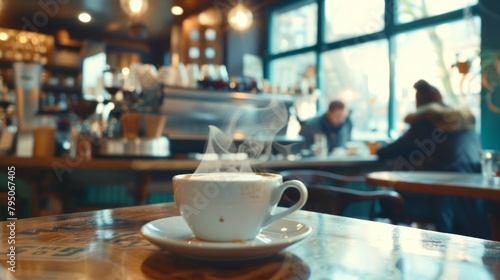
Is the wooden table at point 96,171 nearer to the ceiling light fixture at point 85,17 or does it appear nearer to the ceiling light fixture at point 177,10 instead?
the ceiling light fixture at point 177,10

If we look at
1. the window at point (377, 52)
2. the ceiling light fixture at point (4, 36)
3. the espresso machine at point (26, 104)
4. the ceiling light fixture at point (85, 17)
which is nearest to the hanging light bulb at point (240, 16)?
the window at point (377, 52)

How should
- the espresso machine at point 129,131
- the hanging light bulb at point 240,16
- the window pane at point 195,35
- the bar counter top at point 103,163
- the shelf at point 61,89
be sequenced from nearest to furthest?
1. the bar counter top at point 103,163
2. the espresso machine at point 129,131
3. the hanging light bulb at point 240,16
4. the window pane at point 195,35
5. the shelf at point 61,89

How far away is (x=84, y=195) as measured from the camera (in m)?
2.68

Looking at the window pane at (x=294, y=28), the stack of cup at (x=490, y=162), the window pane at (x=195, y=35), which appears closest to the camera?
the stack of cup at (x=490, y=162)

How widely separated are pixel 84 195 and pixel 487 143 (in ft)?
11.7

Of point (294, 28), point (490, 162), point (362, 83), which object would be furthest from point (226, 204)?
point (294, 28)

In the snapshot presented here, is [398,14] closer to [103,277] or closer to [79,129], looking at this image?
[79,129]

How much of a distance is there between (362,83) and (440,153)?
278 cm

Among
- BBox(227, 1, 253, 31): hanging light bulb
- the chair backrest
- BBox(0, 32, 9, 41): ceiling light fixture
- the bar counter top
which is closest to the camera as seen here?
the chair backrest

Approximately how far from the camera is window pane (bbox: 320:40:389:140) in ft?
17.6

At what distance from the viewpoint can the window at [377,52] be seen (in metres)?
4.40

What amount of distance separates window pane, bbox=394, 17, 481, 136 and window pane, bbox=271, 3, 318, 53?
5.62 ft

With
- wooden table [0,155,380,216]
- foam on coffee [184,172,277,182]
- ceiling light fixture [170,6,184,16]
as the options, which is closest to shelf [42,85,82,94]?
ceiling light fixture [170,6,184,16]

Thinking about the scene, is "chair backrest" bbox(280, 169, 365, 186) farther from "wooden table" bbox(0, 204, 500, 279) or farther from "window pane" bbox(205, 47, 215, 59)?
"window pane" bbox(205, 47, 215, 59)
